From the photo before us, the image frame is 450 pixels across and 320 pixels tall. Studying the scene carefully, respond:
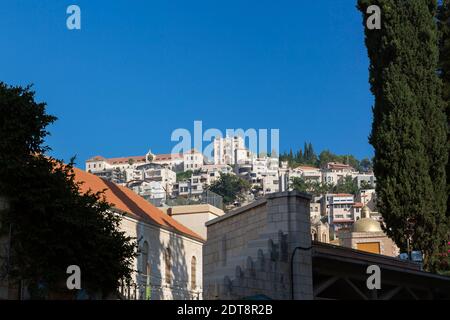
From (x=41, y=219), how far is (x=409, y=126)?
1732 centimetres

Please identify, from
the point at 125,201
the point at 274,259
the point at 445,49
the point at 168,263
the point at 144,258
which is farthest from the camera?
the point at 168,263

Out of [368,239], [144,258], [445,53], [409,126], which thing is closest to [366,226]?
[368,239]

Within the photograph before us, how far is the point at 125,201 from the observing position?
44.0 meters

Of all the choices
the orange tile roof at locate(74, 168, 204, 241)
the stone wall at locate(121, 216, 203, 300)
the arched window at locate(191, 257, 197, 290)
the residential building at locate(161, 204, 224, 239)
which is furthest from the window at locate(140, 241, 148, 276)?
the residential building at locate(161, 204, 224, 239)

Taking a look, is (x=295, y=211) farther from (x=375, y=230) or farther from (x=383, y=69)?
(x=375, y=230)

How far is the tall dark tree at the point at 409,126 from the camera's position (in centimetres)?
3106

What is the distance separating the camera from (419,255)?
1117 inches

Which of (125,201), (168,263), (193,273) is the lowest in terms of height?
(193,273)

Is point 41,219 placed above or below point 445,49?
below

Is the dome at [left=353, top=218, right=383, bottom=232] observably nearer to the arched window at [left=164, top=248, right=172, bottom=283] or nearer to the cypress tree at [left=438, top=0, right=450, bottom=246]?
the arched window at [left=164, top=248, right=172, bottom=283]

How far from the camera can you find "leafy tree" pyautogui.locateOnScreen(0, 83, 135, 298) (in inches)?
860

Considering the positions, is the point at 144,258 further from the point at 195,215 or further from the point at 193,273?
the point at 195,215
